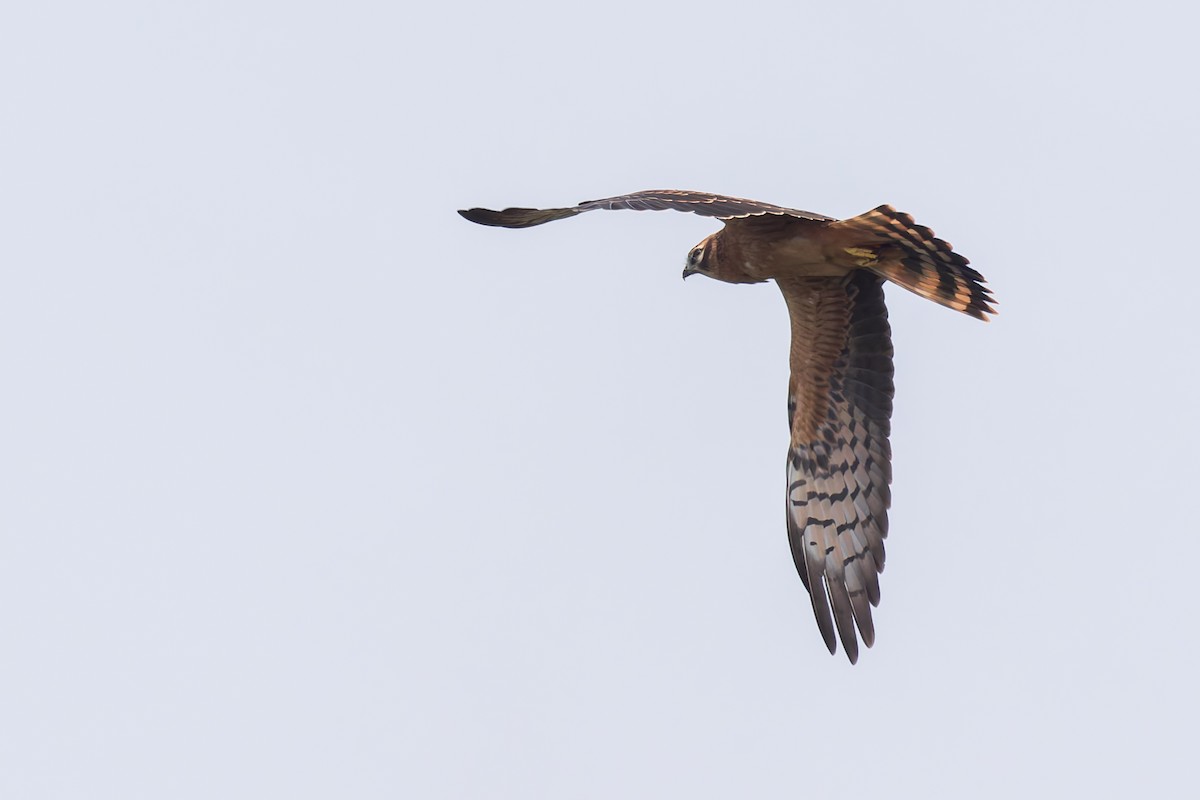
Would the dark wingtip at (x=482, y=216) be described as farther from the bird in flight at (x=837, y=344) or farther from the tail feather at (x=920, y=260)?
the tail feather at (x=920, y=260)

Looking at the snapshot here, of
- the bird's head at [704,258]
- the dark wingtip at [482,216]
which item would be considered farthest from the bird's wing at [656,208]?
the bird's head at [704,258]

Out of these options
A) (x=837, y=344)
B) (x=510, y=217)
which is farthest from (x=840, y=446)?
(x=510, y=217)

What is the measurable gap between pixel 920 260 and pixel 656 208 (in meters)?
2.16

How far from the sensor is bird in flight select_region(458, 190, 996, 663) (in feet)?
35.4

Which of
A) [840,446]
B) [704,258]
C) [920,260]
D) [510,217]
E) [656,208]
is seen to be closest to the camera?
[656,208]

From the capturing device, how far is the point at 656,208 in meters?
9.75

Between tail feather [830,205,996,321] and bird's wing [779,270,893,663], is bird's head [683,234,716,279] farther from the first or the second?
tail feather [830,205,996,321]

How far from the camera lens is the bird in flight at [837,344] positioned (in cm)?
1080

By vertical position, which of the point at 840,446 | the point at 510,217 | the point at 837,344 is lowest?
the point at 840,446

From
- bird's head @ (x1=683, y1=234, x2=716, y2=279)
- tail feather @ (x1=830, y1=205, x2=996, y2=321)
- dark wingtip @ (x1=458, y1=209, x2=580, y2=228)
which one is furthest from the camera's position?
bird's head @ (x1=683, y1=234, x2=716, y2=279)

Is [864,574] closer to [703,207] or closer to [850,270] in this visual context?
[850,270]

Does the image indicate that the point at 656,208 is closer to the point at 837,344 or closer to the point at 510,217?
the point at 510,217

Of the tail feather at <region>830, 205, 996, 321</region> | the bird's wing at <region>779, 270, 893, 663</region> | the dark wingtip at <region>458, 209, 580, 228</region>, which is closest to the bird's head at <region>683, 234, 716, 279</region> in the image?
the bird's wing at <region>779, 270, 893, 663</region>

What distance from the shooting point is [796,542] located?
12914mm
